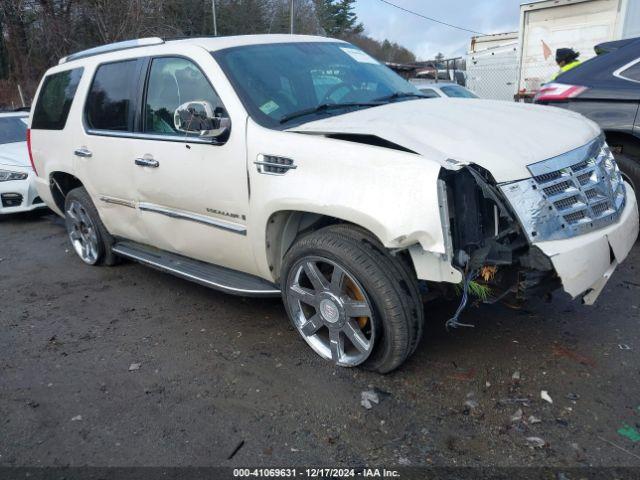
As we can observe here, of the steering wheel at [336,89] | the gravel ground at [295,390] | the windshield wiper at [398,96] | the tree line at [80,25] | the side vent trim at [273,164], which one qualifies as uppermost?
the tree line at [80,25]

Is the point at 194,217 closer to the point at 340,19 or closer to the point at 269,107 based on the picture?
the point at 269,107

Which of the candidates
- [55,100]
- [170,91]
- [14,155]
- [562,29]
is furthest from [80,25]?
[170,91]

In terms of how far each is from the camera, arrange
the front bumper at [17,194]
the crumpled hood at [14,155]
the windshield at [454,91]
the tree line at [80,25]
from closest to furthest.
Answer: the front bumper at [17,194]
the crumpled hood at [14,155]
the windshield at [454,91]
the tree line at [80,25]

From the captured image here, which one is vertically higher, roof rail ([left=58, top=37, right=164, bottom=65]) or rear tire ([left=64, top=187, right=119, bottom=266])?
roof rail ([left=58, top=37, right=164, bottom=65])

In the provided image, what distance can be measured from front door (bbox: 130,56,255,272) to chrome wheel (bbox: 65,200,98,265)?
121 cm

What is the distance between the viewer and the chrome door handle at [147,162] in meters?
3.75

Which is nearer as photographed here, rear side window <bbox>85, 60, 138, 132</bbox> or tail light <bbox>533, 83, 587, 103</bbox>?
rear side window <bbox>85, 60, 138, 132</bbox>

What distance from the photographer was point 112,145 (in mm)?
4164

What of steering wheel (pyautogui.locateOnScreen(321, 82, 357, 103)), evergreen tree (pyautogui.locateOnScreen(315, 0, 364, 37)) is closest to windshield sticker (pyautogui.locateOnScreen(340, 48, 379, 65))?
steering wheel (pyautogui.locateOnScreen(321, 82, 357, 103))

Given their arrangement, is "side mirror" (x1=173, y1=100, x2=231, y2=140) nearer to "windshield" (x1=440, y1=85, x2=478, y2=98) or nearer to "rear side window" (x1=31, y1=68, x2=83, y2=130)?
"rear side window" (x1=31, y1=68, x2=83, y2=130)

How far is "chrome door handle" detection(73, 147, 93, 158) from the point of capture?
447cm

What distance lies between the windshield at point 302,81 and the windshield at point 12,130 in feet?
20.8

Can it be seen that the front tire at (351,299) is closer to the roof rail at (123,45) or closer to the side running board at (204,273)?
the side running board at (204,273)

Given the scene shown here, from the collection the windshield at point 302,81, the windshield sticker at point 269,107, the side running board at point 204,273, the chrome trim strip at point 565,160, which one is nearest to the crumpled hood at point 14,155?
the side running board at point 204,273
